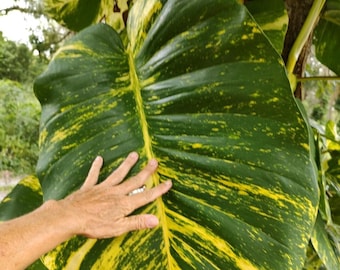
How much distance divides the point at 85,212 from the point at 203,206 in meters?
0.14

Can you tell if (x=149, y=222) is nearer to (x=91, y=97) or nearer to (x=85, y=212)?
(x=85, y=212)

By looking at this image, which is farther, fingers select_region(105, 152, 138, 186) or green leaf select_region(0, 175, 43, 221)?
green leaf select_region(0, 175, 43, 221)

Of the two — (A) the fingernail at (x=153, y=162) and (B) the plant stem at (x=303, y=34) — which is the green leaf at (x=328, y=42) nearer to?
(B) the plant stem at (x=303, y=34)

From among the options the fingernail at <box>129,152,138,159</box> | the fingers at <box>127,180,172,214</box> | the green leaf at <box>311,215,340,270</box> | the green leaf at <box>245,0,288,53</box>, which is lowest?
the green leaf at <box>311,215,340,270</box>

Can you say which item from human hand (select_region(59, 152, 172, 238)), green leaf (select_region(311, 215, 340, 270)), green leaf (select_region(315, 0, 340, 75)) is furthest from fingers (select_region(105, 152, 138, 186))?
green leaf (select_region(315, 0, 340, 75))

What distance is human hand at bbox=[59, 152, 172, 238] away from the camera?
52 centimetres

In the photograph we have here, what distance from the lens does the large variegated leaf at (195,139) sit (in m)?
0.47

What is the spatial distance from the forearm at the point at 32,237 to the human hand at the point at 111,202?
1 cm

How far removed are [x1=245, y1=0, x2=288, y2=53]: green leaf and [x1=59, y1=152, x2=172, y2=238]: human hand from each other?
314 millimetres

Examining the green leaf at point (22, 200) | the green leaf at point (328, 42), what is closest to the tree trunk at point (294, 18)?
the green leaf at point (328, 42)

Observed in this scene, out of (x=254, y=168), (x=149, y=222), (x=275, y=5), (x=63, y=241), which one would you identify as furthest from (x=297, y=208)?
(x=275, y=5)

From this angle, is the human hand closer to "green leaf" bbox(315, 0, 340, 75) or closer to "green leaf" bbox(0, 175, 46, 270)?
"green leaf" bbox(0, 175, 46, 270)

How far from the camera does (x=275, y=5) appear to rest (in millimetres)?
725

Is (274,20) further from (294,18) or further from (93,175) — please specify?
(93,175)
